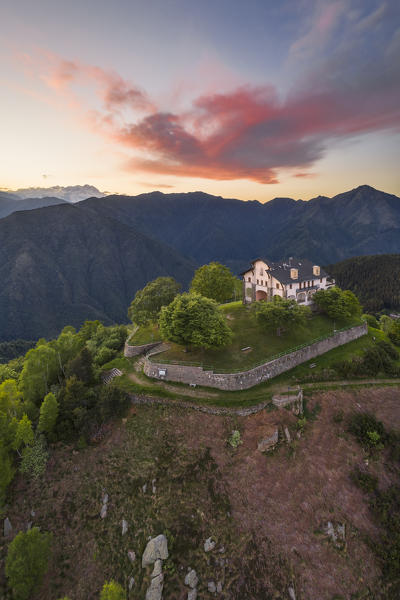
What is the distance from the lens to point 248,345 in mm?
42656

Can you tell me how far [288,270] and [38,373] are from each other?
47147 mm

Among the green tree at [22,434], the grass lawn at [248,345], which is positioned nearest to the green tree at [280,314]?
the grass lawn at [248,345]

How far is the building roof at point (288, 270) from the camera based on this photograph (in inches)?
2066

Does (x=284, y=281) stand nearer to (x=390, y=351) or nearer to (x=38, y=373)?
(x=390, y=351)

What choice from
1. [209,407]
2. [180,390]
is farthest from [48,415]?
[209,407]

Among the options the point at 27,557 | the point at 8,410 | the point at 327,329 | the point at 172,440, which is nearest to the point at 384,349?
the point at 327,329

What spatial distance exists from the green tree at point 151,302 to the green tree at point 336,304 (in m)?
27.8

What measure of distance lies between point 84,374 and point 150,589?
24.1m

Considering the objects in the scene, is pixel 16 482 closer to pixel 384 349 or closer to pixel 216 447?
pixel 216 447

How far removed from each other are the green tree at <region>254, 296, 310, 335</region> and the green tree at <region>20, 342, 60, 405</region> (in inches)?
1307

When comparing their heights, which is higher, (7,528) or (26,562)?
(26,562)

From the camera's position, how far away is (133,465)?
29.1 m

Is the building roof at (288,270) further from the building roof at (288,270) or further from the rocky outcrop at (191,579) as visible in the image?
the rocky outcrop at (191,579)

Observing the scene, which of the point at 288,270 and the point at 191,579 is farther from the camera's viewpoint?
the point at 288,270
